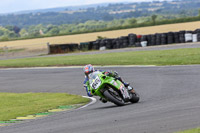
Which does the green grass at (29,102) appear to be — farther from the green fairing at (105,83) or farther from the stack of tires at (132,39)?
the stack of tires at (132,39)

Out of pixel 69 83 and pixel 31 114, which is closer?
pixel 31 114

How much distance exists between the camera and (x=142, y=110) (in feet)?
34.8

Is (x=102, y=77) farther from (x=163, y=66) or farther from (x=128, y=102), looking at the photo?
(x=163, y=66)

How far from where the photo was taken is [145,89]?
53.4 ft

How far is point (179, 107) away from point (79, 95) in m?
7.10

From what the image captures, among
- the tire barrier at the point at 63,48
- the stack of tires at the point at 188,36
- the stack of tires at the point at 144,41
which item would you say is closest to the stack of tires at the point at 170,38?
the stack of tires at the point at 188,36

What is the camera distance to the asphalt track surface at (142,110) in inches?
333

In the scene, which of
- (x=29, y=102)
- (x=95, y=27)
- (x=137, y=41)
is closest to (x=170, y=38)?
(x=137, y=41)

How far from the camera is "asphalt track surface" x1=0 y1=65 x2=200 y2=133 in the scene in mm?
8469

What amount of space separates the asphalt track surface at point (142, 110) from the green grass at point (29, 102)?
1.34 m

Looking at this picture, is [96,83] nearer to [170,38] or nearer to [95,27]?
[170,38]

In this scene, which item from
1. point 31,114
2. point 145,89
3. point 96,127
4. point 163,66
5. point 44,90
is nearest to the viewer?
point 96,127

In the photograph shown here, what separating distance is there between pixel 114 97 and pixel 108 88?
0.98ft

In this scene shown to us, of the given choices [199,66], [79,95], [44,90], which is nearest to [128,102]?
[79,95]
